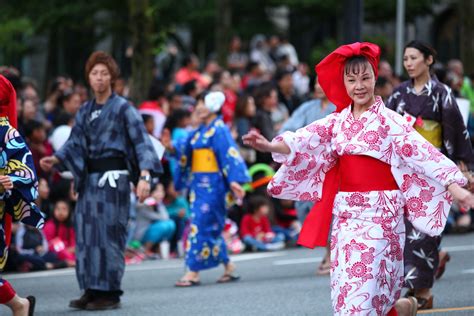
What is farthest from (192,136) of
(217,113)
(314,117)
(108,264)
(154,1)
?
(154,1)

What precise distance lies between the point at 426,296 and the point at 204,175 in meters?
2.86

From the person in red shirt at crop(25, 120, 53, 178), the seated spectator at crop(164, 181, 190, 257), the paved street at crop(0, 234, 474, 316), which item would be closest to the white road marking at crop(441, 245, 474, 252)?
the paved street at crop(0, 234, 474, 316)

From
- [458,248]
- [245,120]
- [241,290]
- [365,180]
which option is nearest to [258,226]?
[245,120]

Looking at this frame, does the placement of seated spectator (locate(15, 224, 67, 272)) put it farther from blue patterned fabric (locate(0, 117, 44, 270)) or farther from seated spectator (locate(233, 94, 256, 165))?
blue patterned fabric (locate(0, 117, 44, 270))

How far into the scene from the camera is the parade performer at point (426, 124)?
8859 millimetres

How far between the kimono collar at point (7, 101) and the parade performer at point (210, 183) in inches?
132

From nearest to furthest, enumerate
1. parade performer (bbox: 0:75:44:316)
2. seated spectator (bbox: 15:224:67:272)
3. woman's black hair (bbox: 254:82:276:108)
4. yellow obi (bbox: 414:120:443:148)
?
1. parade performer (bbox: 0:75:44:316)
2. yellow obi (bbox: 414:120:443:148)
3. seated spectator (bbox: 15:224:67:272)
4. woman's black hair (bbox: 254:82:276:108)

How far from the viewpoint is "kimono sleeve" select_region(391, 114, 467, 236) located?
6.70 metres

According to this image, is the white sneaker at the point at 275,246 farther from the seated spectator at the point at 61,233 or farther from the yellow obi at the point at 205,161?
the yellow obi at the point at 205,161

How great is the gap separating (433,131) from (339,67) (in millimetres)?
2417

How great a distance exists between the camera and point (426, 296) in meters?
8.84

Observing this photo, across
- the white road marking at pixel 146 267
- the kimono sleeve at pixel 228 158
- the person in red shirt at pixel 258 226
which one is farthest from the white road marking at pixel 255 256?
the kimono sleeve at pixel 228 158

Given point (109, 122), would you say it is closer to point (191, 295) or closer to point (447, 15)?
point (191, 295)

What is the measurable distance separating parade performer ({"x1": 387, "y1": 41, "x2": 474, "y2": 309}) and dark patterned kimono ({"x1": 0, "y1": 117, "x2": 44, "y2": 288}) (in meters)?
3.06
